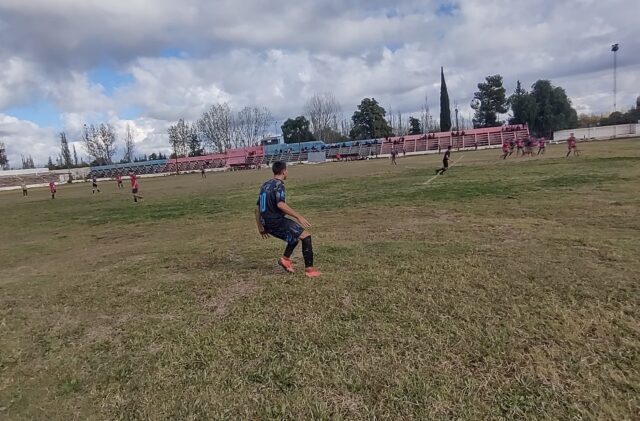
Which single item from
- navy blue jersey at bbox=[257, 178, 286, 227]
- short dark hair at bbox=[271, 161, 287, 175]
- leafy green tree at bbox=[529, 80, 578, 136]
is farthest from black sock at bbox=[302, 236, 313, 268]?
leafy green tree at bbox=[529, 80, 578, 136]

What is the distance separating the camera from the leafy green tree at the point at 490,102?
9088 cm

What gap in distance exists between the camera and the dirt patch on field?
5.50 meters

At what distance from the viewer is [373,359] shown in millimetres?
3871

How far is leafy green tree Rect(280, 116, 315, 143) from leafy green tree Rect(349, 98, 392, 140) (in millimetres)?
12532

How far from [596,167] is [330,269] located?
18.7 metres

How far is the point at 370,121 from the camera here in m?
101

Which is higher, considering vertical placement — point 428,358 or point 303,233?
point 303,233

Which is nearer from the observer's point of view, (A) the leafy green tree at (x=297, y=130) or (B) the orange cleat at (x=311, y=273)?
(B) the orange cleat at (x=311, y=273)

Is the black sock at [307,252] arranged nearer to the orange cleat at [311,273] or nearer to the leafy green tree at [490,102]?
the orange cleat at [311,273]

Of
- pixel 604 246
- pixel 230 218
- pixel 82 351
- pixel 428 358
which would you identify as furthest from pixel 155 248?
pixel 604 246

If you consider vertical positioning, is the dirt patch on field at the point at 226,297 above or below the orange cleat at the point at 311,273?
below

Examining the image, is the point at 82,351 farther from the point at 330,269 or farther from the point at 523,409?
the point at 523,409

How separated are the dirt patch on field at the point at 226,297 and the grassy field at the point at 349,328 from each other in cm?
4

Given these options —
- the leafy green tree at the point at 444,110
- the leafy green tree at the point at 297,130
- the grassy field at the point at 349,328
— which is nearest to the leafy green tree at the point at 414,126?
the leafy green tree at the point at 444,110
